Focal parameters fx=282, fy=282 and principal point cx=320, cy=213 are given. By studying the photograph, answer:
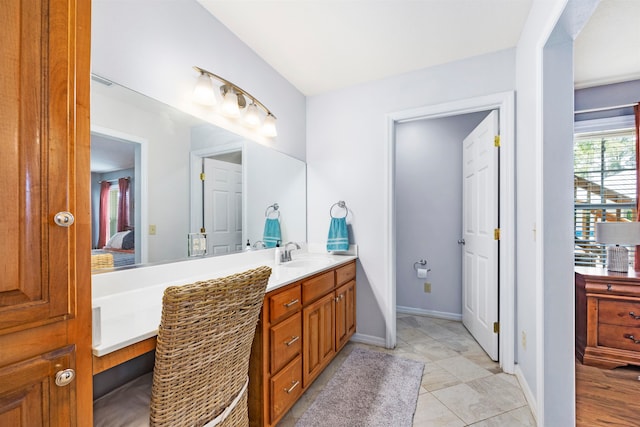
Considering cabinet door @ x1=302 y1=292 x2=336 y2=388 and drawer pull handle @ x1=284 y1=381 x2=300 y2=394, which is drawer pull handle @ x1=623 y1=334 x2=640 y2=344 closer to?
cabinet door @ x1=302 y1=292 x2=336 y2=388

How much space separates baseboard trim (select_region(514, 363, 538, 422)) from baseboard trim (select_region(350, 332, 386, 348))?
1.00 metres

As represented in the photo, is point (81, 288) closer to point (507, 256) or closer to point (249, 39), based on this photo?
point (249, 39)

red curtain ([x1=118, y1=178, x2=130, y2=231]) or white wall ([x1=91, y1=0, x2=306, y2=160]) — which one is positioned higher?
white wall ([x1=91, y1=0, x2=306, y2=160])

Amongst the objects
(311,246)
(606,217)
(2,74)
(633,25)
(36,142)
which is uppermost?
(633,25)

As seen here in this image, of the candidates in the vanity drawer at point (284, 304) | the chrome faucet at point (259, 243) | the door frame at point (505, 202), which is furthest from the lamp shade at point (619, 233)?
the chrome faucet at point (259, 243)

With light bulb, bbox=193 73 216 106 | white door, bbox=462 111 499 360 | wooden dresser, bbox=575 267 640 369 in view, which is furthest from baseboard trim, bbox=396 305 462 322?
light bulb, bbox=193 73 216 106

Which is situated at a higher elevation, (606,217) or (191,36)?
(191,36)

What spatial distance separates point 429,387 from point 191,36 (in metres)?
2.74

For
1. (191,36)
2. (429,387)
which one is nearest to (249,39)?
(191,36)

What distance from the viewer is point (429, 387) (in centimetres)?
195

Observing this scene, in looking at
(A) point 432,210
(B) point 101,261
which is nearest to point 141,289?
(B) point 101,261

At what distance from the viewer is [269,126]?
2309mm

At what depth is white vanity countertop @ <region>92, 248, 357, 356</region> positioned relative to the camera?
86 centimetres

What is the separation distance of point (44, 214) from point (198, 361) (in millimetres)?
627
